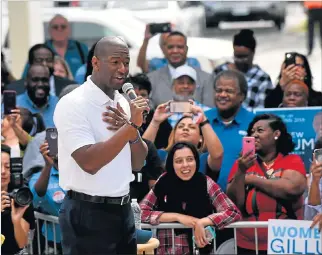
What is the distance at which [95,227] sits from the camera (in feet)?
21.0

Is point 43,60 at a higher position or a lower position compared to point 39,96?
higher

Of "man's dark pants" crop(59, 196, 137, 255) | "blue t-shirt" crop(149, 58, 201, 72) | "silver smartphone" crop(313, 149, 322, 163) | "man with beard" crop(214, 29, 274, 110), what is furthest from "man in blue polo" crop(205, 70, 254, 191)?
"man's dark pants" crop(59, 196, 137, 255)

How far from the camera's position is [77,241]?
6.45 m

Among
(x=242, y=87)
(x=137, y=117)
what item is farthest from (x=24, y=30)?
(x=137, y=117)

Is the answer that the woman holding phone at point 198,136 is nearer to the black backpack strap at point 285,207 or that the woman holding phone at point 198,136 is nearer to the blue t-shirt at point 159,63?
the black backpack strap at point 285,207

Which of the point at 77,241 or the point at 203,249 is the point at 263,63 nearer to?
the point at 203,249

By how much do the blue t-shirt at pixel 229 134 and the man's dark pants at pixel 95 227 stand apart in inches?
99.6

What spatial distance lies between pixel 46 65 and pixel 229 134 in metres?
2.69

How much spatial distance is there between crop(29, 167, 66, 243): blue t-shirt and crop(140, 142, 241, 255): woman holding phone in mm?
667

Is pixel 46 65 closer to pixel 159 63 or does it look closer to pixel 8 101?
pixel 159 63

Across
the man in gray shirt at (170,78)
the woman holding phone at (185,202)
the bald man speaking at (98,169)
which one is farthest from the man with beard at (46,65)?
the bald man speaking at (98,169)

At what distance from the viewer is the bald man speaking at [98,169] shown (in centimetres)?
632

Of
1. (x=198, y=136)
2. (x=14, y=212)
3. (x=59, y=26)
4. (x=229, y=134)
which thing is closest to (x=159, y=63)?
(x=59, y=26)

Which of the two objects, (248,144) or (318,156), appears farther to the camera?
(248,144)
